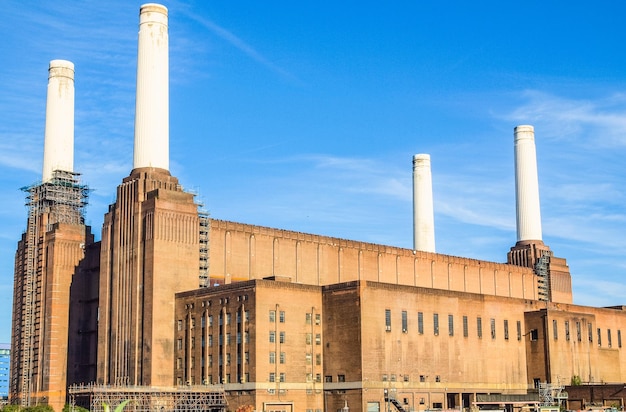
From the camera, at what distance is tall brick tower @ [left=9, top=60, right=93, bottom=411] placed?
114 m

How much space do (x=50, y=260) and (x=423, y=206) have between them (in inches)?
2552

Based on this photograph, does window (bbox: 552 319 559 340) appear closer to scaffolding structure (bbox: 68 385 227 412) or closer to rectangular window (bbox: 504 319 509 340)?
rectangular window (bbox: 504 319 509 340)

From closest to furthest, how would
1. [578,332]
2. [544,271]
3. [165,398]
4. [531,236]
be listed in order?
1. [165,398]
2. [578,332]
3. [531,236]
4. [544,271]

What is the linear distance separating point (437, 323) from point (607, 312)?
3603cm

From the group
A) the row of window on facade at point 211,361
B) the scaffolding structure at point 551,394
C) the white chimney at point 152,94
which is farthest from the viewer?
the white chimney at point 152,94

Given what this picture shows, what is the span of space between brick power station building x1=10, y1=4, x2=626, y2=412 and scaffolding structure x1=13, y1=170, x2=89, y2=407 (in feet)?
0.68

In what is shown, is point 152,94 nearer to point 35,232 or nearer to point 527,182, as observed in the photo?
point 35,232

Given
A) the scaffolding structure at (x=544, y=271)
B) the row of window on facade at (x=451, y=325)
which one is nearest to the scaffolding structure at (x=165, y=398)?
the row of window on facade at (x=451, y=325)

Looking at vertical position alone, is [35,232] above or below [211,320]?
above

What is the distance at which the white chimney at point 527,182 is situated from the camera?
5837 inches

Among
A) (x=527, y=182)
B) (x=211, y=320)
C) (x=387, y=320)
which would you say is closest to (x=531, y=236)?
(x=527, y=182)

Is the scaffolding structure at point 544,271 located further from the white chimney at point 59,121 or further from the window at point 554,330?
the white chimney at point 59,121

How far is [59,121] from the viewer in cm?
12431

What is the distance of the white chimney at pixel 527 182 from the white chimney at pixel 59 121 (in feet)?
225
